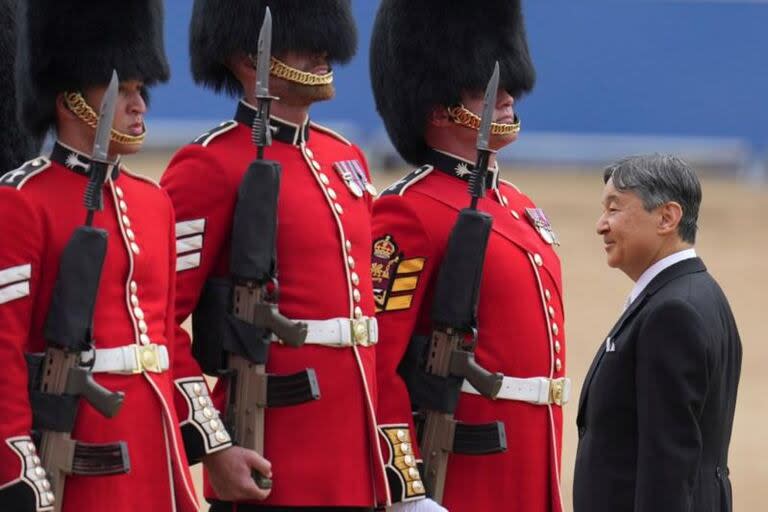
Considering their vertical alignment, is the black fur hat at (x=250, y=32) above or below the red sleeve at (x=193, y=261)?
above

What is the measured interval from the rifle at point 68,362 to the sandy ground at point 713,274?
330 cm

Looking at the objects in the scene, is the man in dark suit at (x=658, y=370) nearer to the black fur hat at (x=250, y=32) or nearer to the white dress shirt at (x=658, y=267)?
the white dress shirt at (x=658, y=267)

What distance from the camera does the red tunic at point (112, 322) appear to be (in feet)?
11.5

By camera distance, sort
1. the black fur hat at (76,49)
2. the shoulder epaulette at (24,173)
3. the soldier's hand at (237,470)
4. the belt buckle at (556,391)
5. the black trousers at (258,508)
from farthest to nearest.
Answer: the belt buckle at (556,391), the black trousers at (258,508), the soldier's hand at (237,470), the black fur hat at (76,49), the shoulder epaulette at (24,173)

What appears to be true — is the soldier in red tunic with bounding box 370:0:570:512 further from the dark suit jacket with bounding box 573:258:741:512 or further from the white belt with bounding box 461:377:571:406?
the dark suit jacket with bounding box 573:258:741:512

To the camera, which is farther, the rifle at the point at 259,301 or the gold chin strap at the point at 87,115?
the rifle at the point at 259,301

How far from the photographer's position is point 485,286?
438cm

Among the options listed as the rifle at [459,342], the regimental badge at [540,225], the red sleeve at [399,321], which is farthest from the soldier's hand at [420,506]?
the regimental badge at [540,225]

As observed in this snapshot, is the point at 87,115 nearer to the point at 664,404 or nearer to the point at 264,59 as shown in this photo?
the point at 264,59

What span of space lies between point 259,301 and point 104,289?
0.41 meters

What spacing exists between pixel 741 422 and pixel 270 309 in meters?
4.77

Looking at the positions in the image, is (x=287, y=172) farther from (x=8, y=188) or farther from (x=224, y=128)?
(x=8, y=188)

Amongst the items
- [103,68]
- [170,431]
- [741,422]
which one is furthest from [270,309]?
[741,422]

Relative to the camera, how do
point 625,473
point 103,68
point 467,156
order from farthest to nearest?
1. point 467,156
2. point 625,473
3. point 103,68
